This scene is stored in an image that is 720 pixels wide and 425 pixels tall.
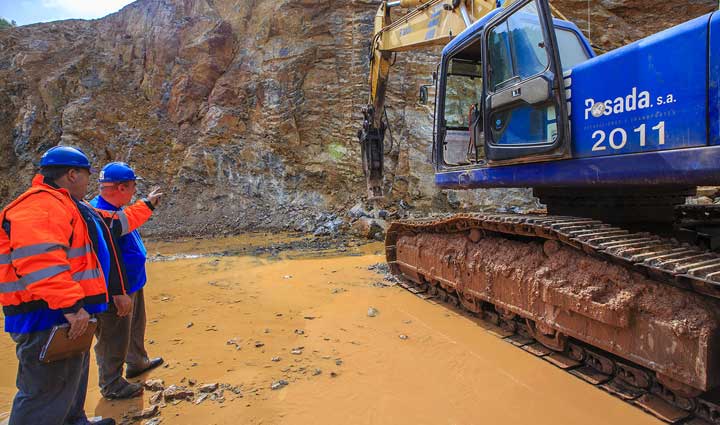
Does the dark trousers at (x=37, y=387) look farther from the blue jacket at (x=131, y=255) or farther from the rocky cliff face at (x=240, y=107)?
the rocky cliff face at (x=240, y=107)

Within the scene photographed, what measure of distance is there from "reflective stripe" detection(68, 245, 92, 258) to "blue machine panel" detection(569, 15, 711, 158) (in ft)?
10.3

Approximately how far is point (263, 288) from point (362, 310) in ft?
5.24

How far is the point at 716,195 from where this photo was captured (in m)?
9.70

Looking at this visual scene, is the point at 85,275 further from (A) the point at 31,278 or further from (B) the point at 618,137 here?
(B) the point at 618,137

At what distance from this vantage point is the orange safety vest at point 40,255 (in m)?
1.87

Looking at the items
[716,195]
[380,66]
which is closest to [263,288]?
[380,66]

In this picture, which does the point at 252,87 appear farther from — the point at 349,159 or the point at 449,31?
the point at 449,31

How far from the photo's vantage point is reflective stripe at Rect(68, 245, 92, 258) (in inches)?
81.0

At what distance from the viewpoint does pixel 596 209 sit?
11.7ft

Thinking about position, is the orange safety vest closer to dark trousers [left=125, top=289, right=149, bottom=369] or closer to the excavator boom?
dark trousers [left=125, top=289, right=149, bottom=369]

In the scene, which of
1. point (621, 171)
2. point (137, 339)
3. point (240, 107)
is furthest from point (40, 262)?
point (240, 107)

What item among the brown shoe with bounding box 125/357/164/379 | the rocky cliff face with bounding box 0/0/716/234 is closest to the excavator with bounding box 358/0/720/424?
the brown shoe with bounding box 125/357/164/379

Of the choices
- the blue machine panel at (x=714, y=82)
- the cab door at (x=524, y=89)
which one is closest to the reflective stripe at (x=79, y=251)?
the cab door at (x=524, y=89)

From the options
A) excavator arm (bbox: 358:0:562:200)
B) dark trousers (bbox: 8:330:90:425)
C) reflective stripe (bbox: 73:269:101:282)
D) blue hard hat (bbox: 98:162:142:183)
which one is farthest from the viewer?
excavator arm (bbox: 358:0:562:200)
